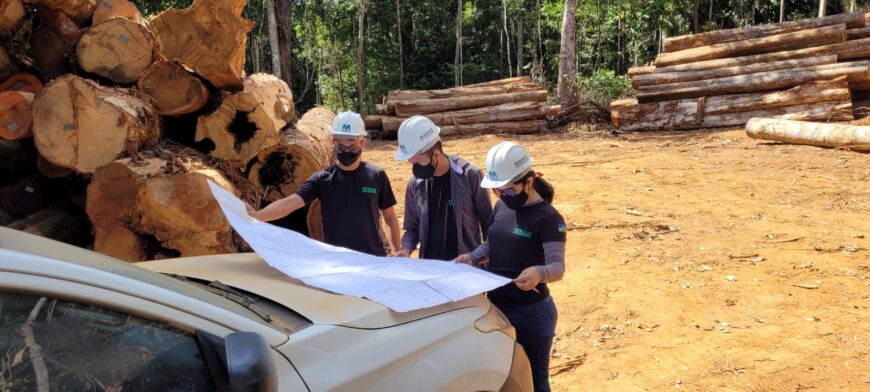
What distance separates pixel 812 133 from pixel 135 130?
38.5 ft

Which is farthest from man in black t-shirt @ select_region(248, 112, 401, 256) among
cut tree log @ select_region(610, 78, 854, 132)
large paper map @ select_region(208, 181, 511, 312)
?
cut tree log @ select_region(610, 78, 854, 132)

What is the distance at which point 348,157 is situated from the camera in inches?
166

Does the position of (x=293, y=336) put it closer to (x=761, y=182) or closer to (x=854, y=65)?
(x=761, y=182)

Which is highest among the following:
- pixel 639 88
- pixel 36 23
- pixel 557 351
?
pixel 36 23

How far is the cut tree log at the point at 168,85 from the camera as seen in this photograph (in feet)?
17.1

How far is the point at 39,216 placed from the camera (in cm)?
491

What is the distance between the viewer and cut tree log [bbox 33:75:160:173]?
446 centimetres

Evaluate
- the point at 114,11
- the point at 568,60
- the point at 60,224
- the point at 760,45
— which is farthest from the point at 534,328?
the point at 568,60

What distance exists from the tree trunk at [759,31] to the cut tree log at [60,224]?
1564cm

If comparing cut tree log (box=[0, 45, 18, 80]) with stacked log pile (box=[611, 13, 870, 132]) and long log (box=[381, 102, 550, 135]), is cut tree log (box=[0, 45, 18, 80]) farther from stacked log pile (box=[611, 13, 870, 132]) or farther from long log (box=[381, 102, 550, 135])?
stacked log pile (box=[611, 13, 870, 132])

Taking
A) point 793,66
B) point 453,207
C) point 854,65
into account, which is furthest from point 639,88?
point 453,207

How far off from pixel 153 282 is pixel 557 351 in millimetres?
3641

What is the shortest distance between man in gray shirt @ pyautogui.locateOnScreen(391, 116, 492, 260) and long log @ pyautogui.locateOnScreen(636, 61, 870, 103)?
1324cm

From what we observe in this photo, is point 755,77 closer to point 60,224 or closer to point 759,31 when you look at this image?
point 759,31
